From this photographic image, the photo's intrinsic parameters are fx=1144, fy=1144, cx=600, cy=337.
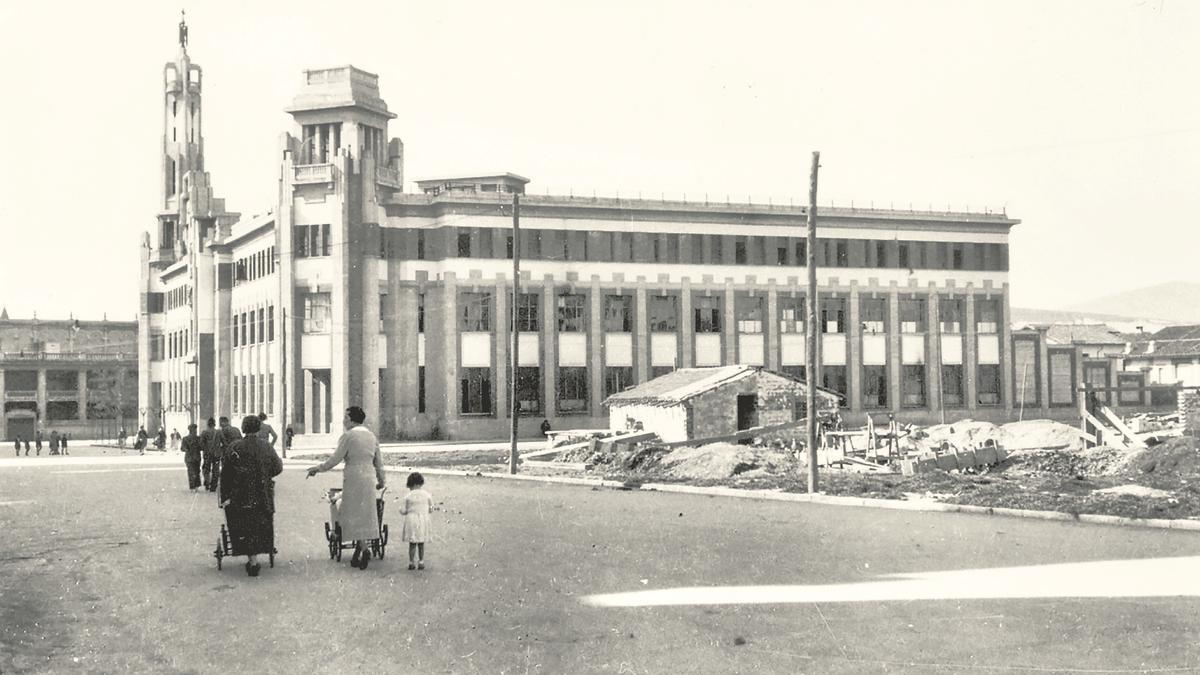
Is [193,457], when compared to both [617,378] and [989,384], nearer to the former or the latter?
[617,378]

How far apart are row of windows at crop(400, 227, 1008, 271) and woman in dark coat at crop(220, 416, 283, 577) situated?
131ft

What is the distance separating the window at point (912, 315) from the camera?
2275 inches

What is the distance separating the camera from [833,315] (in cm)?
5688

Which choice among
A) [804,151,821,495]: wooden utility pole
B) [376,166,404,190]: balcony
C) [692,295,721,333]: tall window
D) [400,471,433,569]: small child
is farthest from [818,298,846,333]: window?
[400,471,433,569]: small child

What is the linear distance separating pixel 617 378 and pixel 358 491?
138ft

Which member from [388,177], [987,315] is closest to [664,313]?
[388,177]

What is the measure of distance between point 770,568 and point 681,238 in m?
43.3

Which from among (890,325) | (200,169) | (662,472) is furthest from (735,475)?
(200,169)

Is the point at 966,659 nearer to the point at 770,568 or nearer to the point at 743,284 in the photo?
the point at 770,568

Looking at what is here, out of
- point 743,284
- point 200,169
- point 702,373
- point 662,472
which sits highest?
point 200,169

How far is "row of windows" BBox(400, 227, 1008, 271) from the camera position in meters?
52.1

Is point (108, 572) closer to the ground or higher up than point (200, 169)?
closer to the ground

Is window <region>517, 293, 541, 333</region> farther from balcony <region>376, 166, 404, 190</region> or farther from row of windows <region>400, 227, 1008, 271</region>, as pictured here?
balcony <region>376, 166, 404, 190</region>

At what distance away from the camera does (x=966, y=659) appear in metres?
7.80
